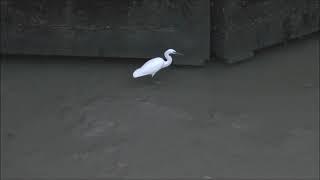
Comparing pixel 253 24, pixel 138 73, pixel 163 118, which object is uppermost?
pixel 253 24

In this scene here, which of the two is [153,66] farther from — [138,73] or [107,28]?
[107,28]

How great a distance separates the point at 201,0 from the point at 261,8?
90 cm

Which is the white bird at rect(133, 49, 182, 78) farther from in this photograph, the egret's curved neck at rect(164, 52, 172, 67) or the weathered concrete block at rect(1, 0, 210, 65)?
the weathered concrete block at rect(1, 0, 210, 65)

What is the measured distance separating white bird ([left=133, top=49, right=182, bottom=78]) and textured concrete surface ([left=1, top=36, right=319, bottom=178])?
0.17 metres

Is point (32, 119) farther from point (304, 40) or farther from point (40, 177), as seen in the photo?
point (304, 40)

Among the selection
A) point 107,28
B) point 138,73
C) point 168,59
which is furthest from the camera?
point 107,28

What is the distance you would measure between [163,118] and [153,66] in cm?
101

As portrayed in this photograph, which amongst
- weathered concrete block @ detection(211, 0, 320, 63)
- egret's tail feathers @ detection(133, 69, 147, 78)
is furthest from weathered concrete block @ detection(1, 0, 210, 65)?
egret's tail feathers @ detection(133, 69, 147, 78)

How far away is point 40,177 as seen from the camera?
594 centimetres

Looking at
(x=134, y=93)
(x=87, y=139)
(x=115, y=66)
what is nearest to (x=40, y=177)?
(x=87, y=139)

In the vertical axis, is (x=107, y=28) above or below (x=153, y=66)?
above

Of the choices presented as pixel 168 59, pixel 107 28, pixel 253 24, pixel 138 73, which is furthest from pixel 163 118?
pixel 253 24

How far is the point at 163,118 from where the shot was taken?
7.02 m

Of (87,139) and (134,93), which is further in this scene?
(134,93)
